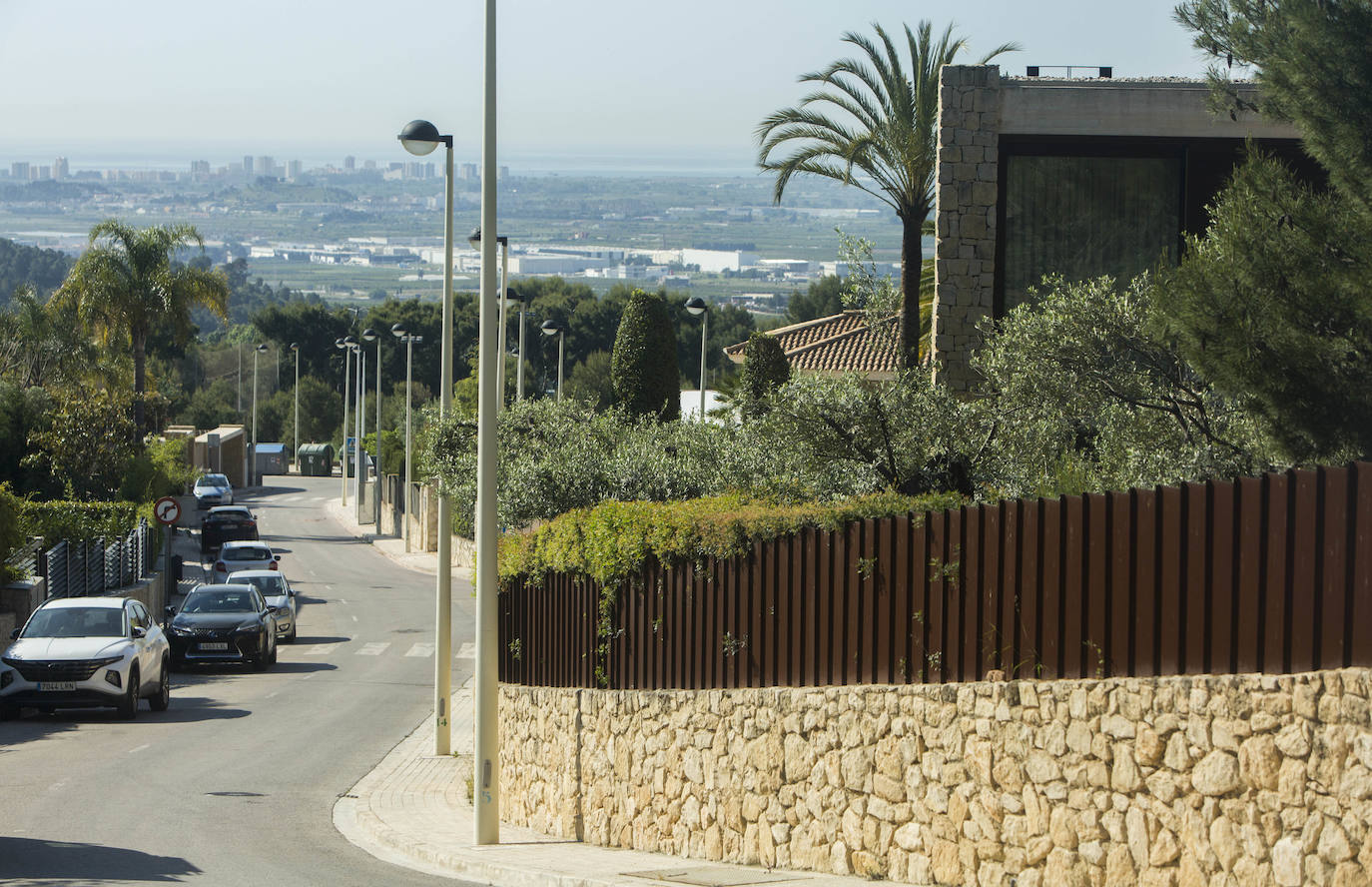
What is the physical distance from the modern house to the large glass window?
1 cm

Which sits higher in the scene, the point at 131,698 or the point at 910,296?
the point at 910,296

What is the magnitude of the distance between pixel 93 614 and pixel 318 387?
108 meters

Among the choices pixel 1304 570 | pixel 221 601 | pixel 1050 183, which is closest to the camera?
pixel 1304 570

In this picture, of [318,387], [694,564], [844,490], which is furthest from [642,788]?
[318,387]

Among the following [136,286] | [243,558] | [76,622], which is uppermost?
[136,286]

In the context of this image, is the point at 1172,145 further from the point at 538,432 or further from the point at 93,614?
the point at 93,614

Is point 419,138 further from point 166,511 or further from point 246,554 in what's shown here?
point 246,554

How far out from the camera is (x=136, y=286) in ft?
174

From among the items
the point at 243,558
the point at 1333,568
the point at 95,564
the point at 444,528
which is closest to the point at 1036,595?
the point at 1333,568

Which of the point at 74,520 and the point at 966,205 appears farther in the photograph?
the point at 74,520

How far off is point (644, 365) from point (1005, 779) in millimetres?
26347

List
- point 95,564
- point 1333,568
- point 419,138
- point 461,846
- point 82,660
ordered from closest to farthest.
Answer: point 1333,568 < point 461,846 < point 419,138 < point 82,660 < point 95,564

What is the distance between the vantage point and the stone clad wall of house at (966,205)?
2042 cm

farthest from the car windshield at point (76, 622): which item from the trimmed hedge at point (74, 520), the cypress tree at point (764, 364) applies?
the cypress tree at point (764, 364)
